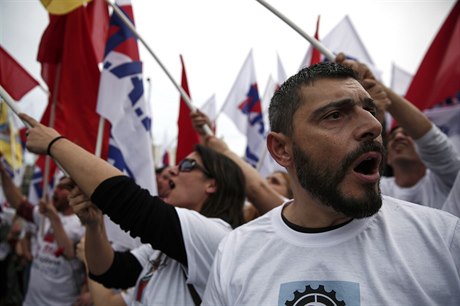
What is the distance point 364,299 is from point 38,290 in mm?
3940

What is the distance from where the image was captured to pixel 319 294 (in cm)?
109

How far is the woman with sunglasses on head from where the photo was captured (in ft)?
4.93

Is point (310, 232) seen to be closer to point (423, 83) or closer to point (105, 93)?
point (105, 93)

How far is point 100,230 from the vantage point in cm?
192

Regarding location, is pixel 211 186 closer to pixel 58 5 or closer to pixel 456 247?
pixel 456 247

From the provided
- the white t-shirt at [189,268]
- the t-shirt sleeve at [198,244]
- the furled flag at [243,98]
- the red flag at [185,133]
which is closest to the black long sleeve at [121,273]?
the white t-shirt at [189,268]

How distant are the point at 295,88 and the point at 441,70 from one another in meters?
2.67

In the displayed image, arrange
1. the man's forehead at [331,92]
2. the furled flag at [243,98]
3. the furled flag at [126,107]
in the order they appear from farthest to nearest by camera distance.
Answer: the furled flag at [243,98]
the furled flag at [126,107]
the man's forehead at [331,92]

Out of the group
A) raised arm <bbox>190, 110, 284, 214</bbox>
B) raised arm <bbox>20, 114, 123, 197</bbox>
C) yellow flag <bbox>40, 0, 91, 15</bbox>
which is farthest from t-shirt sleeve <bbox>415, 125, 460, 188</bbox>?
yellow flag <bbox>40, 0, 91, 15</bbox>

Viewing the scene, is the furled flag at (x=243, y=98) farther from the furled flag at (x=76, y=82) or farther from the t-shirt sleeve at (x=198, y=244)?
the t-shirt sleeve at (x=198, y=244)

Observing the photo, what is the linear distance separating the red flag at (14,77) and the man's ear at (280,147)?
3158 millimetres

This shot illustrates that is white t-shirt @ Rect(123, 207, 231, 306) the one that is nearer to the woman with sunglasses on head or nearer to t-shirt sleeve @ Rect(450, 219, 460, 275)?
the woman with sunglasses on head

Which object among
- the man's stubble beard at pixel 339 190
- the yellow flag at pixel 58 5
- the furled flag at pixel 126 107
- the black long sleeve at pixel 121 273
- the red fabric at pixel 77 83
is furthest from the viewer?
the red fabric at pixel 77 83

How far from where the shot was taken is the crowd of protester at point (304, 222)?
42.9 inches
